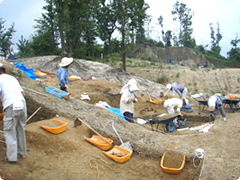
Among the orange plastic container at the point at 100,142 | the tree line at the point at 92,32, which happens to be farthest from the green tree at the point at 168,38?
the orange plastic container at the point at 100,142

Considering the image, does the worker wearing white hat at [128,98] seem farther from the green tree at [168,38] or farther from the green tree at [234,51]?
the green tree at [168,38]

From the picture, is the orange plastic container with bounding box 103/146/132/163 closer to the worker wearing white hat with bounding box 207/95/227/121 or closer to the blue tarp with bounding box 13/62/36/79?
the worker wearing white hat with bounding box 207/95/227/121

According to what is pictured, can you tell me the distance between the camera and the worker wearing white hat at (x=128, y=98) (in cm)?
557

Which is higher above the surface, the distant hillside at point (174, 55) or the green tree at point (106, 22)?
the green tree at point (106, 22)

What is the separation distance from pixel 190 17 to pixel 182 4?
10.8 ft

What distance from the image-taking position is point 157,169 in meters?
3.66

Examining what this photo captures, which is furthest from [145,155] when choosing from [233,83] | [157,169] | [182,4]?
[182,4]

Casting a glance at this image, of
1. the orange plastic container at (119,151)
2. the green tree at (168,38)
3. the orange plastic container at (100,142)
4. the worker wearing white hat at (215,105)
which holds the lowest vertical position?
the orange plastic container at (119,151)

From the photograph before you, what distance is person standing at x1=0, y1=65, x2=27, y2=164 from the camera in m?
2.79

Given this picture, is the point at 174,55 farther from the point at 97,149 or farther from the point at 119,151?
the point at 97,149

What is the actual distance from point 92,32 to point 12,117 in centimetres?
2389

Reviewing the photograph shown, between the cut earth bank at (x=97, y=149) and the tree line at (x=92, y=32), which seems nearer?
the cut earth bank at (x=97, y=149)

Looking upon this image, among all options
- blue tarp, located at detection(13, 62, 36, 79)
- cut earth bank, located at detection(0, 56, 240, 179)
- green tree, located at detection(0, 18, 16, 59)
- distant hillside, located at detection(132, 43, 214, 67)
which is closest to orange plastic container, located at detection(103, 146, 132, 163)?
cut earth bank, located at detection(0, 56, 240, 179)

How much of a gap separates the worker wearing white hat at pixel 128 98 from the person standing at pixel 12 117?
123 inches
